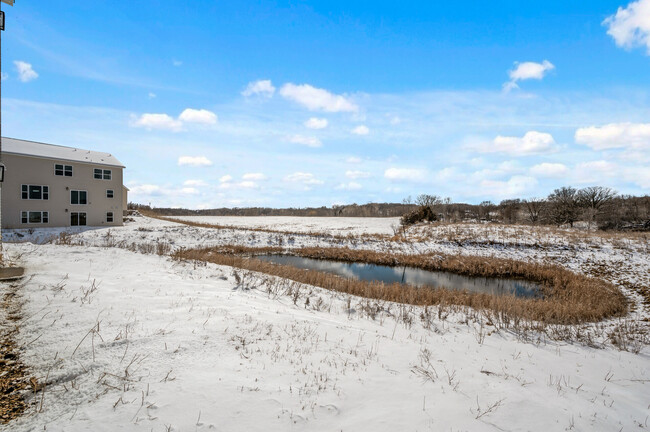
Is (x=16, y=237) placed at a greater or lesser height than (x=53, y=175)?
lesser

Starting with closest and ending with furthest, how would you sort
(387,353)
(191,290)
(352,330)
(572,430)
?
1. (572,430)
2. (387,353)
3. (352,330)
4. (191,290)

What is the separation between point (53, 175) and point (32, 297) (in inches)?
1349

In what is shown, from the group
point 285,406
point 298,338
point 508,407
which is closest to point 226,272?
point 298,338

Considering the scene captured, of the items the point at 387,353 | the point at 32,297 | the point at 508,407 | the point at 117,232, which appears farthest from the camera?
the point at 117,232

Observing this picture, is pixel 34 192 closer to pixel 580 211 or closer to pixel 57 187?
pixel 57 187

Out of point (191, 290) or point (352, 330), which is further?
point (191, 290)

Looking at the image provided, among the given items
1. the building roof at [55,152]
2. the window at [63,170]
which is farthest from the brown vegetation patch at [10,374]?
the building roof at [55,152]

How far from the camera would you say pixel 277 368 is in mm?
4742

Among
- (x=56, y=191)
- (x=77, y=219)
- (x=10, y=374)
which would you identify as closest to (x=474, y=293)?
(x=10, y=374)

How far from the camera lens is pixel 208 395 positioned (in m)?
3.84

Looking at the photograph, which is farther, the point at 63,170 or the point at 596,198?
the point at 596,198

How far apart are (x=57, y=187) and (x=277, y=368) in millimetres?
39021

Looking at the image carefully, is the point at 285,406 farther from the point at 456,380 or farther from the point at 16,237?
the point at 16,237

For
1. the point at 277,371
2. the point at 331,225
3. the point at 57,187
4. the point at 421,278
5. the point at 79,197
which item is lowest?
the point at 421,278
